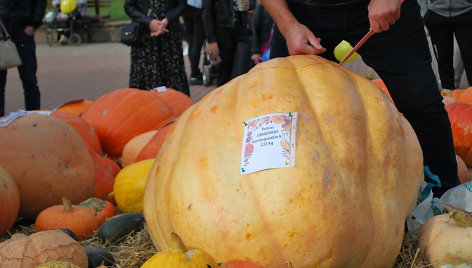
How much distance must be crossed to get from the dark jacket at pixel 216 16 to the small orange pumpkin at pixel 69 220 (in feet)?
19.5

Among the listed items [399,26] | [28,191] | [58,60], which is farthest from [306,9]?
[58,60]

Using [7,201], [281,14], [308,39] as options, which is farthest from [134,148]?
[308,39]

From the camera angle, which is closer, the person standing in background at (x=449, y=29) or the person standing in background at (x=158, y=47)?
the person standing in background at (x=449, y=29)

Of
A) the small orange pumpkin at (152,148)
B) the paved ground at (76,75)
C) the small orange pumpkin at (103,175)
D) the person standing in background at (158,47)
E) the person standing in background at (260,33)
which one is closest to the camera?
the small orange pumpkin at (103,175)

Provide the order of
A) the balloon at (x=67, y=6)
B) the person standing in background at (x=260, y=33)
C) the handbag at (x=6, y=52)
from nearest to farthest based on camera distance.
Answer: the handbag at (x=6, y=52)
the person standing in background at (x=260, y=33)
the balloon at (x=67, y=6)

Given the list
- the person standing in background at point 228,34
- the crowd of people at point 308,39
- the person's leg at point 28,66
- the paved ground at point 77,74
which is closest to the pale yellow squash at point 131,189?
the crowd of people at point 308,39

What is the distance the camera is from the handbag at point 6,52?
6176 millimetres

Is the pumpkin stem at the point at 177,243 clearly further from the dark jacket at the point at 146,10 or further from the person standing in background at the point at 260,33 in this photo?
the person standing in background at the point at 260,33

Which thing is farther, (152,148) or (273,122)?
(152,148)

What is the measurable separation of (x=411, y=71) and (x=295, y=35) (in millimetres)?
635

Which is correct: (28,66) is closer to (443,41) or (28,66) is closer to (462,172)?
(443,41)

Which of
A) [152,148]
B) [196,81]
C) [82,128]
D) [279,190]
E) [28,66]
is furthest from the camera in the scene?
[196,81]

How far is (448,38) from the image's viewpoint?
7082 mm

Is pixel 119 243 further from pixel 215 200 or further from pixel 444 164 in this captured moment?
pixel 444 164
